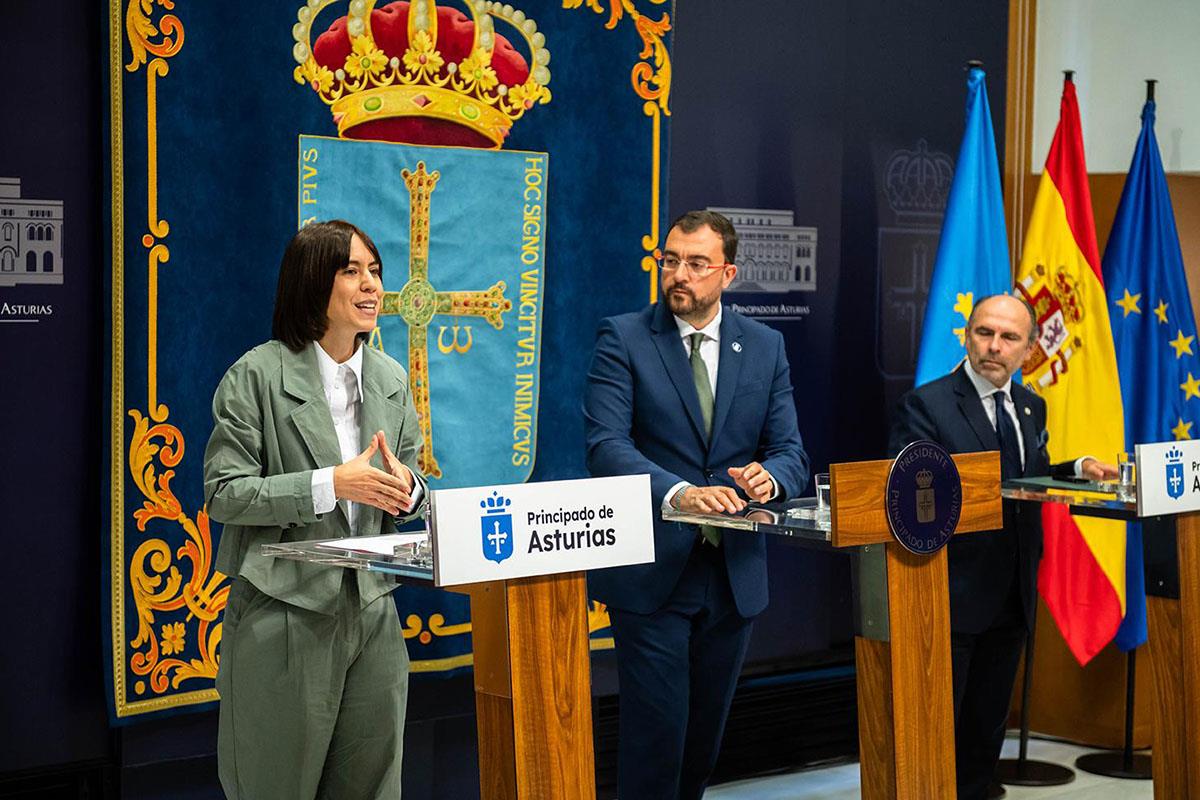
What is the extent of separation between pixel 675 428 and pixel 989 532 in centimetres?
90

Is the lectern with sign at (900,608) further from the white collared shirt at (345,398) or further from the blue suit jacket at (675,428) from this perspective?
the white collared shirt at (345,398)

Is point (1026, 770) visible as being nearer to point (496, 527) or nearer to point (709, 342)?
point (709, 342)

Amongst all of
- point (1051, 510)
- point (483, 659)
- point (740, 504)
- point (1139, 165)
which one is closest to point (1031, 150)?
point (1139, 165)

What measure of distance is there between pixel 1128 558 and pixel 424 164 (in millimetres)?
2856

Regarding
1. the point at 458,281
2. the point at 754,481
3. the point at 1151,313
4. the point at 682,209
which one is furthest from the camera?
the point at 1151,313

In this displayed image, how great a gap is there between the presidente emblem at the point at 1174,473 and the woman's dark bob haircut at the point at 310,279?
1.84m

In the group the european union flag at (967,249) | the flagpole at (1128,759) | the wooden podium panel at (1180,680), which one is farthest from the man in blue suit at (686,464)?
the flagpole at (1128,759)

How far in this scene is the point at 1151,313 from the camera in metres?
5.25

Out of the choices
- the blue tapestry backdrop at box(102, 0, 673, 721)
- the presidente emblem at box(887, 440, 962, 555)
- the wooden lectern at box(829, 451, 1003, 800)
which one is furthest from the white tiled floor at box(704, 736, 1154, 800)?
the presidente emblem at box(887, 440, 962, 555)

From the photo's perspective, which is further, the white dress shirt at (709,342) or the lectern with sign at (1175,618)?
the white dress shirt at (709,342)

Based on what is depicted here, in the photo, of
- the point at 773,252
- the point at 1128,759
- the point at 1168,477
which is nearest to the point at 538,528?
the point at 1168,477

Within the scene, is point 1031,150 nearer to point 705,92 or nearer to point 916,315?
point 916,315

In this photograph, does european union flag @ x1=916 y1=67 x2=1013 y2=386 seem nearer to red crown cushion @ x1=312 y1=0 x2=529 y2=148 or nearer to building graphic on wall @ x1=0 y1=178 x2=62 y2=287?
red crown cushion @ x1=312 y1=0 x2=529 y2=148

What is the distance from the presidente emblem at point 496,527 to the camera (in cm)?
236
